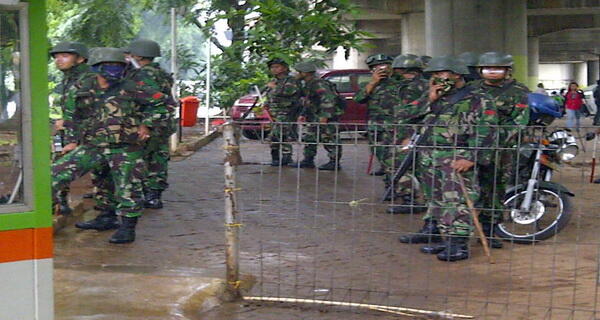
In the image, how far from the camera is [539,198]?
7.91 meters

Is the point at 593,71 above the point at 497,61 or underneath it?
above

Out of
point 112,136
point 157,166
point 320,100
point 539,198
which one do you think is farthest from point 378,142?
point 320,100

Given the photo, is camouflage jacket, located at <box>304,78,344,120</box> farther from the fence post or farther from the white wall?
the white wall

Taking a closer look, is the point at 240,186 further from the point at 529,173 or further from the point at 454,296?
the point at 529,173

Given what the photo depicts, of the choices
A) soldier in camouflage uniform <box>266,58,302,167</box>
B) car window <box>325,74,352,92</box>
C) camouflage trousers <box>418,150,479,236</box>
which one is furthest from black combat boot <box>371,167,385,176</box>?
car window <box>325,74,352,92</box>

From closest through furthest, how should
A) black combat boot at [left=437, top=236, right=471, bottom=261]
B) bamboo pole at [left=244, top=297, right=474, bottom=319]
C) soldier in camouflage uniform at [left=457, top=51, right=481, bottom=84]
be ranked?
bamboo pole at [left=244, top=297, right=474, bottom=319], black combat boot at [left=437, top=236, right=471, bottom=261], soldier in camouflage uniform at [left=457, top=51, right=481, bottom=84]

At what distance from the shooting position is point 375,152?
7.54 metres

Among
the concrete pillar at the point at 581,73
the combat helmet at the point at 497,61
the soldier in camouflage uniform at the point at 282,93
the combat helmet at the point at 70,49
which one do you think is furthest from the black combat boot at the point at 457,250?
the concrete pillar at the point at 581,73

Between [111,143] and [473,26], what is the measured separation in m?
14.4

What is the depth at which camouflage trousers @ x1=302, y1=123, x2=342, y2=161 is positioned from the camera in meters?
6.51

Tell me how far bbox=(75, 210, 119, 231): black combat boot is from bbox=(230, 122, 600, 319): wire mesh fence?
4.40 feet

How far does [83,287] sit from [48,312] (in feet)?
7.08

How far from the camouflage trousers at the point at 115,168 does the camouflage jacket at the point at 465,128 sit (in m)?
2.52

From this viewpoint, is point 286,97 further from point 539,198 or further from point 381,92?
point 539,198
